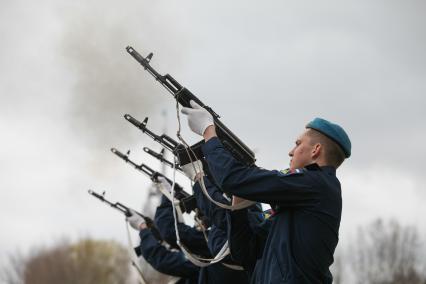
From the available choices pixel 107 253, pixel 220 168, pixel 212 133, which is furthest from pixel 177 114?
pixel 107 253

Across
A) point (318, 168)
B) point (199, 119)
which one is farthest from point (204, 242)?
point (318, 168)

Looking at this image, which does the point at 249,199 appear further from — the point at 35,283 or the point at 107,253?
the point at 107,253

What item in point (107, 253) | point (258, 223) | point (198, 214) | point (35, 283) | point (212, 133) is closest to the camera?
point (212, 133)

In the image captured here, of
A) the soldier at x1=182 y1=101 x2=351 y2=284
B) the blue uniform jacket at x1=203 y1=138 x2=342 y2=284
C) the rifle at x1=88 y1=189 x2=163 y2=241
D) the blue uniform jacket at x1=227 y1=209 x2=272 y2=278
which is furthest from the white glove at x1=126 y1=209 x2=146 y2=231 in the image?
the blue uniform jacket at x1=203 y1=138 x2=342 y2=284

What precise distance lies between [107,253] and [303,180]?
5311 centimetres

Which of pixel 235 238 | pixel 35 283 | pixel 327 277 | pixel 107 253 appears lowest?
pixel 327 277

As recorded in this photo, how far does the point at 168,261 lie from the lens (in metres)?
10.7

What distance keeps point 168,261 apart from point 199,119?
204 inches

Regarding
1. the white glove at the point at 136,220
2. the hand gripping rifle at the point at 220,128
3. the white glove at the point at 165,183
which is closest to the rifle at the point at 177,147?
the hand gripping rifle at the point at 220,128

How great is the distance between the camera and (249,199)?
5.29 meters

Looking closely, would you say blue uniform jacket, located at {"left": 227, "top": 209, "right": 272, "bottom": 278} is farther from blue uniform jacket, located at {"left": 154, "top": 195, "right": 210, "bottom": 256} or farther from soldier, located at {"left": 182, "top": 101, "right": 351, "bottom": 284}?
blue uniform jacket, located at {"left": 154, "top": 195, "right": 210, "bottom": 256}

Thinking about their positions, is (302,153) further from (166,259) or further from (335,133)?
(166,259)

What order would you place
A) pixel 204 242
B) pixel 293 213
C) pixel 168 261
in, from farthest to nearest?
pixel 168 261 → pixel 204 242 → pixel 293 213

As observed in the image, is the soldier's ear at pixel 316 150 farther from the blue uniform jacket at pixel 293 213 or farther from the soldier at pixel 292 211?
the blue uniform jacket at pixel 293 213
